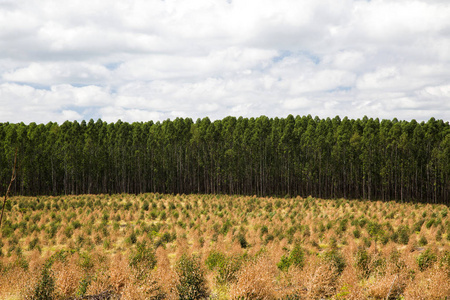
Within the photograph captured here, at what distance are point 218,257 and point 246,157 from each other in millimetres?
55860

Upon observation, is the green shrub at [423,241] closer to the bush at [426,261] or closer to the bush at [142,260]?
the bush at [426,261]

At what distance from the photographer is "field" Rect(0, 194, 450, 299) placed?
981 centimetres

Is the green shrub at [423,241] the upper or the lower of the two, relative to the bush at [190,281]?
lower

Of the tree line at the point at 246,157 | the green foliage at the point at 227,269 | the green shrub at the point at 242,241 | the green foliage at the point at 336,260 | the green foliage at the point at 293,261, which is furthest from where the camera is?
the tree line at the point at 246,157

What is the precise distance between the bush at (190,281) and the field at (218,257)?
0.10 feet

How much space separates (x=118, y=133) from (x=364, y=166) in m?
51.6

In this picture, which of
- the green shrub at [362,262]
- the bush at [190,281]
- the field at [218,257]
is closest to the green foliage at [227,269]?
the field at [218,257]

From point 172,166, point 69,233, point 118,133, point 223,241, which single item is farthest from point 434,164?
point 118,133

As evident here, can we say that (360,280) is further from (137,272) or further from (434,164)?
(434,164)

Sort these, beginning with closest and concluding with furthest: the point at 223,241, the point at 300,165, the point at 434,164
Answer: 1. the point at 223,241
2. the point at 434,164
3. the point at 300,165

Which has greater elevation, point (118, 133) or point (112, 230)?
point (118, 133)

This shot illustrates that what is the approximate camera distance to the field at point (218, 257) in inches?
386

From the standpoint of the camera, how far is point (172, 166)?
6981cm

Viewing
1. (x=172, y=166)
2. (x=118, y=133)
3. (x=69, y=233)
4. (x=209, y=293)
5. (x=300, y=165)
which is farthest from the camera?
(x=118, y=133)
